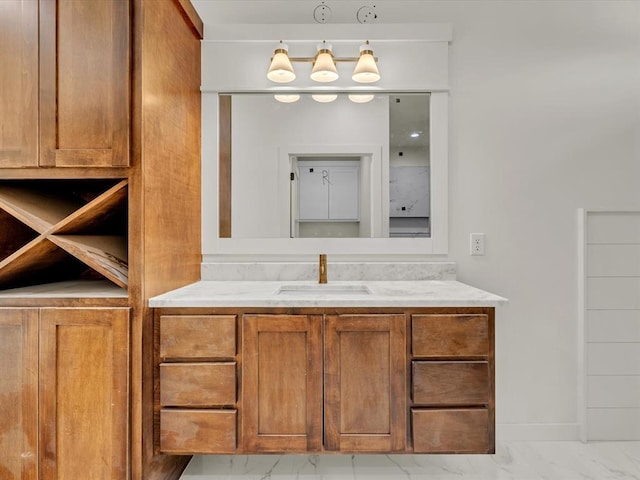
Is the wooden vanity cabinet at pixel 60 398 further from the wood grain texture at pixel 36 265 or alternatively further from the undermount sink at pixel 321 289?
the undermount sink at pixel 321 289

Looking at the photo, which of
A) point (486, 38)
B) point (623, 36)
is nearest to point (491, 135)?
point (486, 38)

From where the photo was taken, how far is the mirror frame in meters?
2.11

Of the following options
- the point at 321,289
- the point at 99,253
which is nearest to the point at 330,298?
the point at 321,289

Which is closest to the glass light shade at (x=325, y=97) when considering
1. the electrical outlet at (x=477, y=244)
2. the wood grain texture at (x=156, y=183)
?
the wood grain texture at (x=156, y=183)

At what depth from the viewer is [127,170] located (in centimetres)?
147

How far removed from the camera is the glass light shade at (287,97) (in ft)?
6.95

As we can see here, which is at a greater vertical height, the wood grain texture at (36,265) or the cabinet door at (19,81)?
the cabinet door at (19,81)

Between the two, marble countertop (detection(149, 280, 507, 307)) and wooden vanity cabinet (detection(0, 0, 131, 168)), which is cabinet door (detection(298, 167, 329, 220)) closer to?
marble countertop (detection(149, 280, 507, 307))

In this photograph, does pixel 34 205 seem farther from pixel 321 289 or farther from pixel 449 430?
pixel 449 430

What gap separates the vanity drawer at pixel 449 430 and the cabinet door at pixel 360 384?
76 millimetres

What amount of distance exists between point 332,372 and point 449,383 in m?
0.48

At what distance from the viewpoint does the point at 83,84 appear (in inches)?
57.1

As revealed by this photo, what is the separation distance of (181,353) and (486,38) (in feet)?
7.45

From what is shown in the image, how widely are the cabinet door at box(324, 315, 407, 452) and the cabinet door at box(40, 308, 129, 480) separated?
80 centimetres
